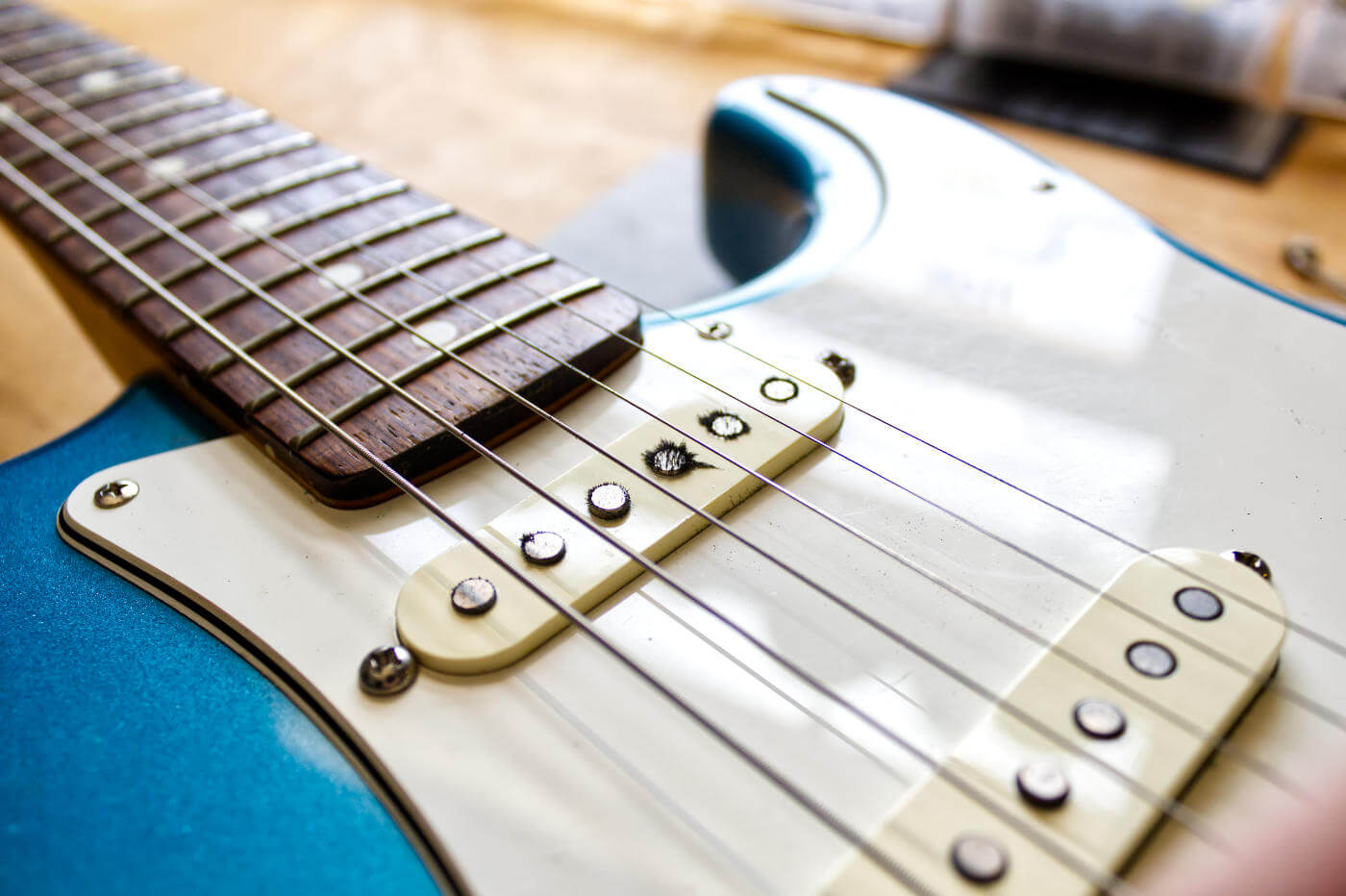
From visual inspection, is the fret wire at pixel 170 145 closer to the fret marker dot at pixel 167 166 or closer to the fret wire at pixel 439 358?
the fret marker dot at pixel 167 166

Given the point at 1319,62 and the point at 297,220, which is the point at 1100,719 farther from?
the point at 1319,62

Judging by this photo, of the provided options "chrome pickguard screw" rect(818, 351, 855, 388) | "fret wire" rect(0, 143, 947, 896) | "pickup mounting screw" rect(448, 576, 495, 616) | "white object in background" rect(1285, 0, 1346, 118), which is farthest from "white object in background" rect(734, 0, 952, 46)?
"pickup mounting screw" rect(448, 576, 495, 616)

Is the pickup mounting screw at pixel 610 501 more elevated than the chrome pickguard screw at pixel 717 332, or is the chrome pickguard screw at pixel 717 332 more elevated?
the chrome pickguard screw at pixel 717 332

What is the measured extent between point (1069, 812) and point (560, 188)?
1.16 meters

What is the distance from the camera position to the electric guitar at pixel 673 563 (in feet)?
1.26

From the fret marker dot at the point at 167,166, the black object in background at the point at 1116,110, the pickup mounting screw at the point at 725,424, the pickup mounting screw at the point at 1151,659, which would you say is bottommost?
the black object in background at the point at 1116,110

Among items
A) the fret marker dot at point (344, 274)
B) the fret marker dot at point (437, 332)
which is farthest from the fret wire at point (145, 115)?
the fret marker dot at point (437, 332)

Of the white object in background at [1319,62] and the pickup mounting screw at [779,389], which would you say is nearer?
the pickup mounting screw at [779,389]

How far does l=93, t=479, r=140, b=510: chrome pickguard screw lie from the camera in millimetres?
533

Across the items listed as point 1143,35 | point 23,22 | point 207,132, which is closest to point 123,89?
point 207,132

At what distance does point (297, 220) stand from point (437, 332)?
196mm

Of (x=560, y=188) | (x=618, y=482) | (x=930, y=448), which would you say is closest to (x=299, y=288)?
(x=618, y=482)

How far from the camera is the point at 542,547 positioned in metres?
0.47

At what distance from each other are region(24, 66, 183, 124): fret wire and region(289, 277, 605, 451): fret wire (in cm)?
54
